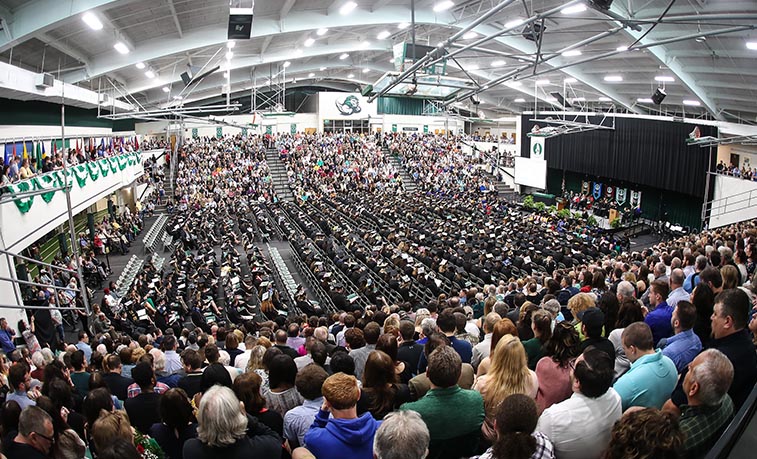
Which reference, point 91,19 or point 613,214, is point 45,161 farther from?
point 613,214

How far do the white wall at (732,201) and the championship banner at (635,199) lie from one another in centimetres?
604

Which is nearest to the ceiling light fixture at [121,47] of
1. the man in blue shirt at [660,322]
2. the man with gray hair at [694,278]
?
the man with gray hair at [694,278]

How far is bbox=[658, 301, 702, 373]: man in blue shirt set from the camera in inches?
138

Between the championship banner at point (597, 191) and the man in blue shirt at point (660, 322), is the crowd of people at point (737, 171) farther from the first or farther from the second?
the man in blue shirt at point (660, 322)

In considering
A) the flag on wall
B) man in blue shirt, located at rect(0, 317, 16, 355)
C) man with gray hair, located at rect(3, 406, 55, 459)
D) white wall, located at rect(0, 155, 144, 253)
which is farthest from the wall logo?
man with gray hair, located at rect(3, 406, 55, 459)

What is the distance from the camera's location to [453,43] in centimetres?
1130

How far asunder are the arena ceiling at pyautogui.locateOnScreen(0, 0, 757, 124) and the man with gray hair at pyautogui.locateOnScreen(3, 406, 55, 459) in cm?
840

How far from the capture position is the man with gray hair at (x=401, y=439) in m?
2.24

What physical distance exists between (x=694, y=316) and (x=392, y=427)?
2.40 m

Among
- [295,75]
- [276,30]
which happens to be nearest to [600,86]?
[276,30]

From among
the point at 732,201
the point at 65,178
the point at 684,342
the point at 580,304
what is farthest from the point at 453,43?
the point at 732,201

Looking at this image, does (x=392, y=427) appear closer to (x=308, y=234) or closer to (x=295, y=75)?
(x=308, y=234)

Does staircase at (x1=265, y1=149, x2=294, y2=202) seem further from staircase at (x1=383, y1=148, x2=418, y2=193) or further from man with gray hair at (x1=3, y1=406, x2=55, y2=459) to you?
man with gray hair at (x1=3, y1=406, x2=55, y2=459)

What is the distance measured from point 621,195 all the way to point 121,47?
25681mm
